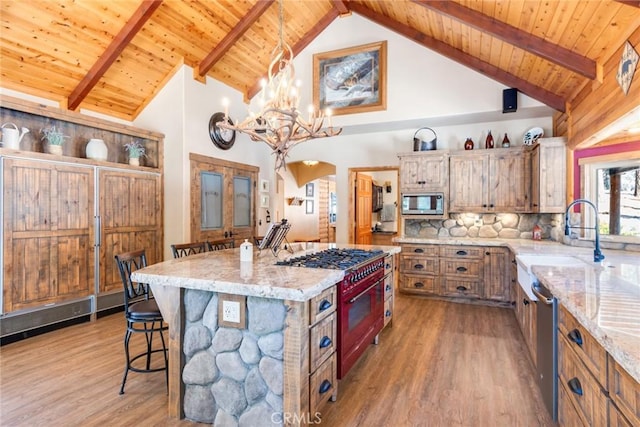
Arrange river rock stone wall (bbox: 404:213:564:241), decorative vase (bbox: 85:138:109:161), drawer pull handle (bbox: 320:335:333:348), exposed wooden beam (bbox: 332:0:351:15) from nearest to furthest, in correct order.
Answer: drawer pull handle (bbox: 320:335:333:348) → decorative vase (bbox: 85:138:109:161) → river rock stone wall (bbox: 404:213:564:241) → exposed wooden beam (bbox: 332:0:351:15)

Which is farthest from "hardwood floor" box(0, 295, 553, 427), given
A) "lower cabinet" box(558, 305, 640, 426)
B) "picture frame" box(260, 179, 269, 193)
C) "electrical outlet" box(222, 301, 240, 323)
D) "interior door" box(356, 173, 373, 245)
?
"picture frame" box(260, 179, 269, 193)

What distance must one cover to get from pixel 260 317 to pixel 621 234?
3.87 metres

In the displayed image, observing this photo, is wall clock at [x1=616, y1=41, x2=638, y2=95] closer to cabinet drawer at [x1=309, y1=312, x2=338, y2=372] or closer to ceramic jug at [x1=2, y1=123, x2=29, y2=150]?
cabinet drawer at [x1=309, y1=312, x2=338, y2=372]

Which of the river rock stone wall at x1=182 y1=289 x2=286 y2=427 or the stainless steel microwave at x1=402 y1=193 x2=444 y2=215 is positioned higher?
the stainless steel microwave at x1=402 y1=193 x2=444 y2=215

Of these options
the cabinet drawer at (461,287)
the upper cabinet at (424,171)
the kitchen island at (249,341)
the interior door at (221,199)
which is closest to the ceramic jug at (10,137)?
the interior door at (221,199)

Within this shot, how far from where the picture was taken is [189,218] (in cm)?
500

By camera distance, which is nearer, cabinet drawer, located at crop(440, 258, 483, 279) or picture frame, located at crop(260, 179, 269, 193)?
cabinet drawer, located at crop(440, 258, 483, 279)

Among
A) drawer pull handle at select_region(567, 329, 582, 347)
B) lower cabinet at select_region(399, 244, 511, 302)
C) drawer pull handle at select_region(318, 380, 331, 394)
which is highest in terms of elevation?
drawer pull handle at select_region(567, 329, 582, 347)

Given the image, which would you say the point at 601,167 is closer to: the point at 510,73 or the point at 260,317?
the point at 510,73

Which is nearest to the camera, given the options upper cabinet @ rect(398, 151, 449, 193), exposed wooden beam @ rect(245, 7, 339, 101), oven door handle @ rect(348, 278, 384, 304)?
oven door handle @ rect(348, 278, 384, 304)

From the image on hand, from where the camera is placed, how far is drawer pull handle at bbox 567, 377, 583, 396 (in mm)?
1560

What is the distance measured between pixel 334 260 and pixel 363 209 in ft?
14.4

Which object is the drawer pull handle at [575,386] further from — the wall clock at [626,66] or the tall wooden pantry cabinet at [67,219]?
the tall wooden pantry cabinet at [67,219]

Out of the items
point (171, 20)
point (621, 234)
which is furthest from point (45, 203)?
point (621, 234)
